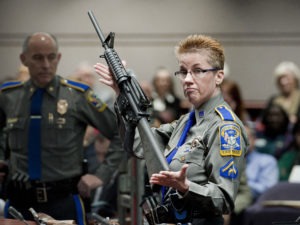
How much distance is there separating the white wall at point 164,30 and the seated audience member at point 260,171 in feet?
10.2

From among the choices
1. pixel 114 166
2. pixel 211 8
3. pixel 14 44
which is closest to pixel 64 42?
pixel 14 44

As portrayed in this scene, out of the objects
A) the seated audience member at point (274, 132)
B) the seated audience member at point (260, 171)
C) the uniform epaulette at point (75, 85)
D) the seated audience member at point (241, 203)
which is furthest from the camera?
the seated audience member at point (274, 132)

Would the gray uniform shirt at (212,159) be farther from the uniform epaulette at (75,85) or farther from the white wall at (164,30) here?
the white wall at (164,30)

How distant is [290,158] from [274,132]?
1.43 ft

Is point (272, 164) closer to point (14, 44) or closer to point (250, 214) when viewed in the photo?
point (250, 214)

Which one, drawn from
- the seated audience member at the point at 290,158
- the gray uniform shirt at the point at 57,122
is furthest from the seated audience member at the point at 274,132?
the gray uniform shirt at the point at 57,122

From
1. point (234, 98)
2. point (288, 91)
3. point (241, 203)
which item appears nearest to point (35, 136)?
point (241, 203)

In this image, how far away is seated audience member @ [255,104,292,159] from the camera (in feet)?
28.4

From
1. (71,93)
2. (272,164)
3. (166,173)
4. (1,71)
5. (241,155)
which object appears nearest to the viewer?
(166,173)

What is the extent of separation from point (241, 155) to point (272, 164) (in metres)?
3.97

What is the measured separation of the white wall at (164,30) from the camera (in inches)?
416

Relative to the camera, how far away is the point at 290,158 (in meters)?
8.37

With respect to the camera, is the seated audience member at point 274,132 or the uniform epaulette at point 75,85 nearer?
the uniform epaulette at point 75,85

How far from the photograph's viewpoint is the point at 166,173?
377cm
